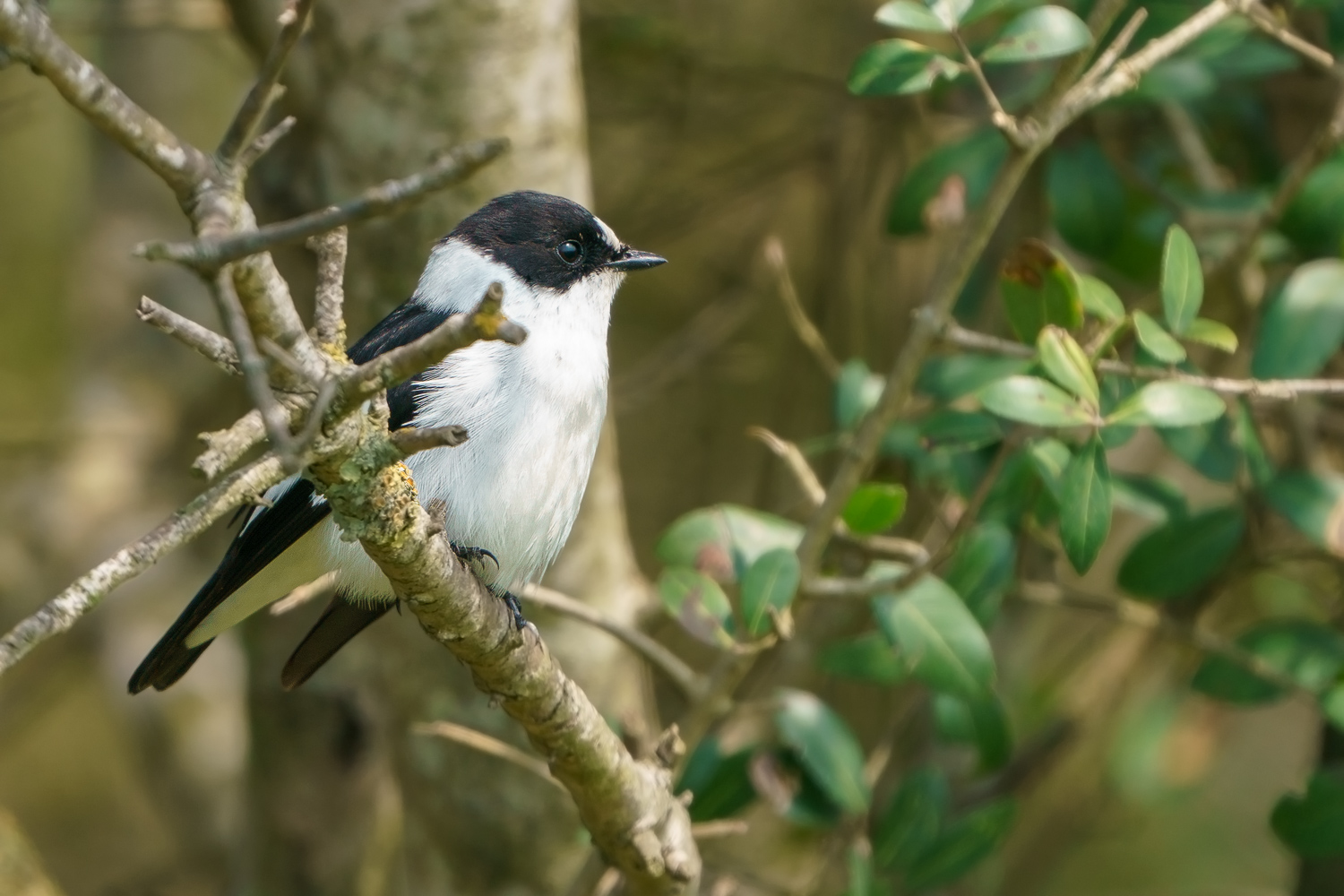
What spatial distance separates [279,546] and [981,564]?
157 cm

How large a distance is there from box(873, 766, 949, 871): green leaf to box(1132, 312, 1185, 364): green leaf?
140 centimetres

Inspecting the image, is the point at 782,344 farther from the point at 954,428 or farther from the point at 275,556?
the point at 275,556

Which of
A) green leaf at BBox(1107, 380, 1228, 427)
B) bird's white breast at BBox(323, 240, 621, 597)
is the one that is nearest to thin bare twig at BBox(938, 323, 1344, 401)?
→ green leaf at BBox(1107, 380, 1228, 427)

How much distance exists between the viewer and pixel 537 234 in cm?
319

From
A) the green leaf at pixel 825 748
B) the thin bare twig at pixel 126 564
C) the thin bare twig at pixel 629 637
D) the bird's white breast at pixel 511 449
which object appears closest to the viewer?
the thin bare twig at pixel 126 564

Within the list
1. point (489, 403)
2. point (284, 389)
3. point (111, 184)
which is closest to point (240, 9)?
point (489, 403)

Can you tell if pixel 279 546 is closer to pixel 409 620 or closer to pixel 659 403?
pixel 409 620

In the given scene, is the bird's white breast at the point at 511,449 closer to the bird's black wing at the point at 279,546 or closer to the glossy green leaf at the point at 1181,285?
the bird's black wing at the point at 279,546

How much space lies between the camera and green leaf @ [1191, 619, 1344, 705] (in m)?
3.23

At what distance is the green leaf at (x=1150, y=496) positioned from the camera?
10.6 ft

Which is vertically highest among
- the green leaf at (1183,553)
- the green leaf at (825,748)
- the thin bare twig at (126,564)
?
the thin bare twig at (126,564)

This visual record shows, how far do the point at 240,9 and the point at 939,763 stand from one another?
294 centimetres

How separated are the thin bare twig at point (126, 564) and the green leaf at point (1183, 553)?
2.45m

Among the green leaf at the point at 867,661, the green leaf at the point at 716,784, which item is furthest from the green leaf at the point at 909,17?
the green leaf at the point at 716,784
